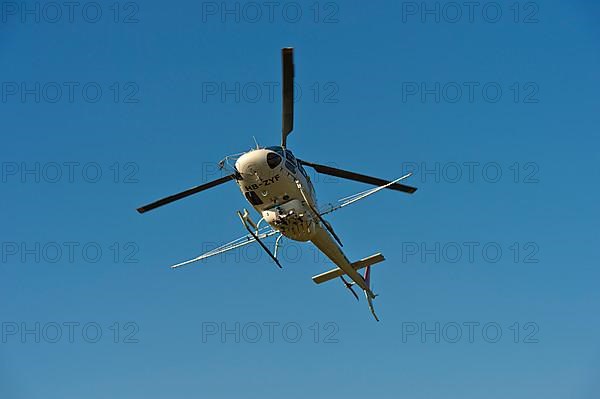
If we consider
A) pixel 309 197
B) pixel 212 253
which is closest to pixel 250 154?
pixel 309 197

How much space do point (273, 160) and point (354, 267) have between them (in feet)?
29.7

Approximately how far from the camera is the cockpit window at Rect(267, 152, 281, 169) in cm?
2650

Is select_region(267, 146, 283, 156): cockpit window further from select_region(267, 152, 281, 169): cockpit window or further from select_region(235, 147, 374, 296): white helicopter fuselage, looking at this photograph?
select_region(267, 152, 281, 169): cockpit window

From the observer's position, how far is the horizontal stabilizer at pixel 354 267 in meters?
34.0

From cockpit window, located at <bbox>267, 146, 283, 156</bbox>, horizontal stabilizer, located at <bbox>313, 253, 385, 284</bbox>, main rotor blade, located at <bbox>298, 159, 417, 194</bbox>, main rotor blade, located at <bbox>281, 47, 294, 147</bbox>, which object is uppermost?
main rotor blade, located at <bbox>281, 47, 294, 147</bbox>

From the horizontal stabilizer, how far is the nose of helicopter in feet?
29.2

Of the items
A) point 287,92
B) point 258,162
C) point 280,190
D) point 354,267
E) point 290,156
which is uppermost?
point 287,92

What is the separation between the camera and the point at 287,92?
2553 cm

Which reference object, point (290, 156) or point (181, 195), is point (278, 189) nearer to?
point (290, 156)

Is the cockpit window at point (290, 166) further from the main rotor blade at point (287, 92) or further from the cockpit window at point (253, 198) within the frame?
the cockpit window at point (253, 198)

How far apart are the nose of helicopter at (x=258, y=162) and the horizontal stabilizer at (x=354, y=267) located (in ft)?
29.2

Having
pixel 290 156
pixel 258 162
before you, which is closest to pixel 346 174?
pixel 290 156

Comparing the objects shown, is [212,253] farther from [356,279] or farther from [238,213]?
[356,279]

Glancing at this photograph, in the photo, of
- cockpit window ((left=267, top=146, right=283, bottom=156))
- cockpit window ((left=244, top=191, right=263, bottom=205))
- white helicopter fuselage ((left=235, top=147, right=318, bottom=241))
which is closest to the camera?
white helicopter fuselage ((left=235, top=147, right=318, bottom=241))
